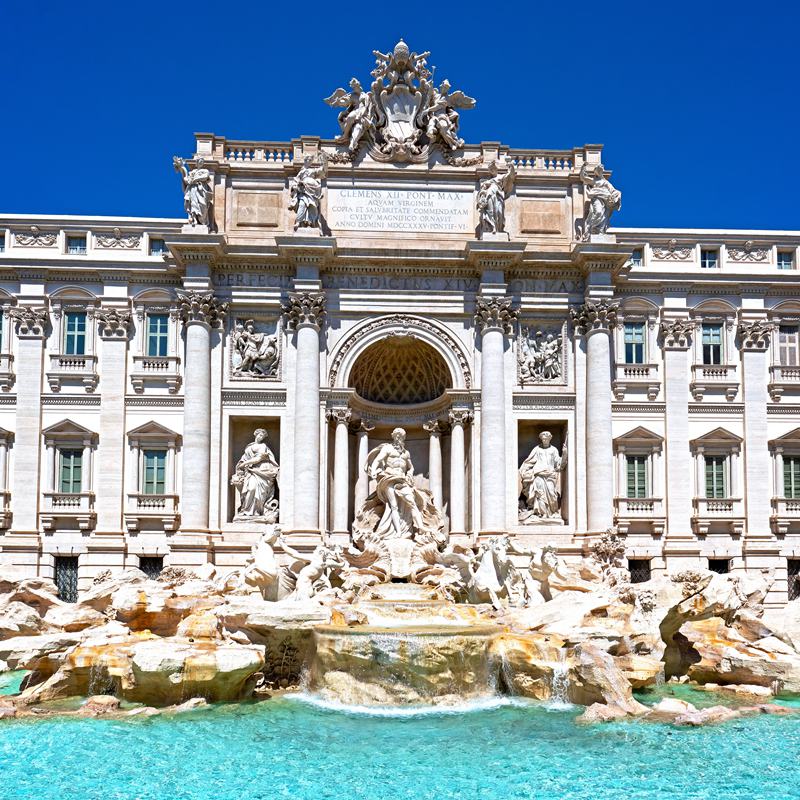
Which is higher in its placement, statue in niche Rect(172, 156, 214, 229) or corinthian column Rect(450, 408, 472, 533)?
statue in niche Rect(172, 156, 214, 229)

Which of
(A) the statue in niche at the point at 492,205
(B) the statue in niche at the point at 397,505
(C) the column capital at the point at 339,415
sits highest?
(A) the statue in niche at the point at 492,205

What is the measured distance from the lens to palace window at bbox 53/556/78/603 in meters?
26.1

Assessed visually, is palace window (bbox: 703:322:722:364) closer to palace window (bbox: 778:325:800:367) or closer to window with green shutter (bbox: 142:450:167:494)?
palace window (bbox: 778:325:800:367)

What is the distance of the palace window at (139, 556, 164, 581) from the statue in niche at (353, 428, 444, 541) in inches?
242

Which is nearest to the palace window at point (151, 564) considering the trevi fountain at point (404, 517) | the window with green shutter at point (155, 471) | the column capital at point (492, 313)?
the trevi fountain at point (404, 517)

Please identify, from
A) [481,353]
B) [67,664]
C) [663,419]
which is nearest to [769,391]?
[663,419]

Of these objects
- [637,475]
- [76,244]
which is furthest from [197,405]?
[637,475]

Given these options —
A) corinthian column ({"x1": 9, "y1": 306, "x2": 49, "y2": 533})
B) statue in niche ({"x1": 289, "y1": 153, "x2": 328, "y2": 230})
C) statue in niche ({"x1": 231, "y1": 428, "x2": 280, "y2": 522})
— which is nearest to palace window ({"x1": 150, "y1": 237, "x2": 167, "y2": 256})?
corinthian column ({"x1": 9, "y1": 306, "x2": 49, "y2": 533})

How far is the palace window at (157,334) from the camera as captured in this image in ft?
89.6

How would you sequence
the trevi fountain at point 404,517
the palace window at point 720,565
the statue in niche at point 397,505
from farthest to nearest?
the palace window at point 720,565
the statue in niche at point 397,505
the trevi fountain at point 404,517

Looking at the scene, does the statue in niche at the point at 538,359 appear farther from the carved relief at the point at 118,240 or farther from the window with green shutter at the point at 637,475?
the carved relief at the point at 118,240

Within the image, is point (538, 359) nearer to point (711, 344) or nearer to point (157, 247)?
point (711, 344)

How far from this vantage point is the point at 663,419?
27.5 metres

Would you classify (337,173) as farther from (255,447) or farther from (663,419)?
(663,419)
